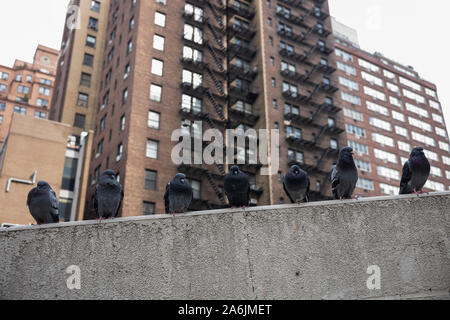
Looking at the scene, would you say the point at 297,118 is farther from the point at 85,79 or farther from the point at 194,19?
the point at 85,79

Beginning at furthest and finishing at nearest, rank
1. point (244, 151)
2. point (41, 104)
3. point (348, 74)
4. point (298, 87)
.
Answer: point (41, 104) < point (348, 74) < point (298, 87) < point (244, 151)

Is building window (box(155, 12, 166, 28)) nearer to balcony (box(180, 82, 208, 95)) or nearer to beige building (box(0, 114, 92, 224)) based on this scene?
balcony (box(180, 82, 208, 95))

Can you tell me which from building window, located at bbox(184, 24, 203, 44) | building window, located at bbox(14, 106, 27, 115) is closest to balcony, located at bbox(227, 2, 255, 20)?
building window, located at bbox(184, 24, 203, 44)

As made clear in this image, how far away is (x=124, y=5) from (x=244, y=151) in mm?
21387

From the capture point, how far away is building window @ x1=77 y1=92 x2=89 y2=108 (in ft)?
151

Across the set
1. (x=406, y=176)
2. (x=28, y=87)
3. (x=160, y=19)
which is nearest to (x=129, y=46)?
(x=160, y=19)

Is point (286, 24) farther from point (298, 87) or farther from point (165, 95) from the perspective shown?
point (165, 95)

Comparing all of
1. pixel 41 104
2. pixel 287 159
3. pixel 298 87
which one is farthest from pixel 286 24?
pixel 41 104

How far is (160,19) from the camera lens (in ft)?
131

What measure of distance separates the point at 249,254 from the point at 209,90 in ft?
116

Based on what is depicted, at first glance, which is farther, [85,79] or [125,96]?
[85,79]

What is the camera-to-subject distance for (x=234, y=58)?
4672 centimetres

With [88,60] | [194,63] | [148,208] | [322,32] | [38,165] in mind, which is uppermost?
[322,32]

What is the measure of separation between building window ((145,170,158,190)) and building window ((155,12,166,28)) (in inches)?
621
